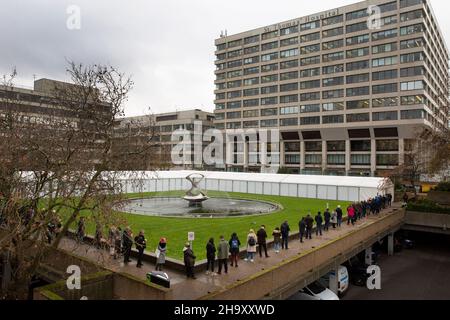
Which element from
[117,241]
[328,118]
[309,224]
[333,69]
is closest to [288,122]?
[328,118]

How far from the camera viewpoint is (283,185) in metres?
47.9

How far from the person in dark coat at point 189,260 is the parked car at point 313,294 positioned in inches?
229

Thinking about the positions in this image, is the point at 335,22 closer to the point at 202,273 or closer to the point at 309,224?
the point at 309,224

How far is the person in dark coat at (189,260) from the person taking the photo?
14.9 m

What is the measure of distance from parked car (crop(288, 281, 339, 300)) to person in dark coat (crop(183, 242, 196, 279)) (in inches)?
229

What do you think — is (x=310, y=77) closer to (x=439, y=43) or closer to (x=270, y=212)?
(x=439, y=43)

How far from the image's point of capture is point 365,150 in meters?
77.4

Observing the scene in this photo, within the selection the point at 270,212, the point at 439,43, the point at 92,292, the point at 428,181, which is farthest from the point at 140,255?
the point at 439,43

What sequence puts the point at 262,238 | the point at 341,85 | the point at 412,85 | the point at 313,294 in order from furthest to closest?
1. the point at 341,85
2. the point at 412,85
3. the point at 313,294
4. the point at 262,238

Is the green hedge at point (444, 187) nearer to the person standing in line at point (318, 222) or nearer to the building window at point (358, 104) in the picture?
the person standing in line at point (318, 222)

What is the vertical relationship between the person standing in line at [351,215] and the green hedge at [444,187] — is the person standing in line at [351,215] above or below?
below

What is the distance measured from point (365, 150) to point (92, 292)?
73.4 metres

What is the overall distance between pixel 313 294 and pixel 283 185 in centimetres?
3007

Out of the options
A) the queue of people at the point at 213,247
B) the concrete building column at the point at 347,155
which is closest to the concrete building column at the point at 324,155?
the concrete building column at the point at 347,155
